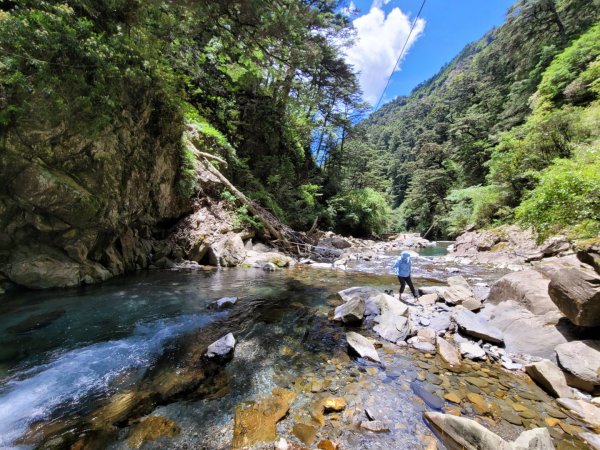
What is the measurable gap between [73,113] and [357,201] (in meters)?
22.8

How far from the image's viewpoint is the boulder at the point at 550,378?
3.21m

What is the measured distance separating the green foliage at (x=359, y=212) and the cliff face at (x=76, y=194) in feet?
56.4

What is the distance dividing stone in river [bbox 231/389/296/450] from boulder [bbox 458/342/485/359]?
2.99m

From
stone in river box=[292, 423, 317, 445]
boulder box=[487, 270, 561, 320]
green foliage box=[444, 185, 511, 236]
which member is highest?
green foliage box=[444, 185, 511, 236]

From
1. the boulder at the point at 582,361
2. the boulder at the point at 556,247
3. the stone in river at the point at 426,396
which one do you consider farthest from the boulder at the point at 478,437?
the boulder at the point at 556,247

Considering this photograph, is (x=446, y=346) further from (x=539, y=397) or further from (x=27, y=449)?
(x=27, y=449)

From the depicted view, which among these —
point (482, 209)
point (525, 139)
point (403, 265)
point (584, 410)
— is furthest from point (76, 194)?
point (482, 209)

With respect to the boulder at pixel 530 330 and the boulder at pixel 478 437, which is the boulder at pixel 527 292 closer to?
the boulder at pixel 530 330

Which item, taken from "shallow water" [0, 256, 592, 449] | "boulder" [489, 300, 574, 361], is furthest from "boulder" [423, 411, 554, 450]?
"boulder" [489, 300, 574, 361]

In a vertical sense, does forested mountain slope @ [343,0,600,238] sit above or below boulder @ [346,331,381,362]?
above

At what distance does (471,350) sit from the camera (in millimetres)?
4285

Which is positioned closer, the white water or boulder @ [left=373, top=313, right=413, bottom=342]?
the white water

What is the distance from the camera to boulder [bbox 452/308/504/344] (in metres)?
4.59

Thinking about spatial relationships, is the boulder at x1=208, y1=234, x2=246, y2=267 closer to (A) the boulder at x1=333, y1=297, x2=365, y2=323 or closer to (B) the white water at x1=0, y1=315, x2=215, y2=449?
(B) the white water at x1=0, y1=315, x2=215, y2=449
